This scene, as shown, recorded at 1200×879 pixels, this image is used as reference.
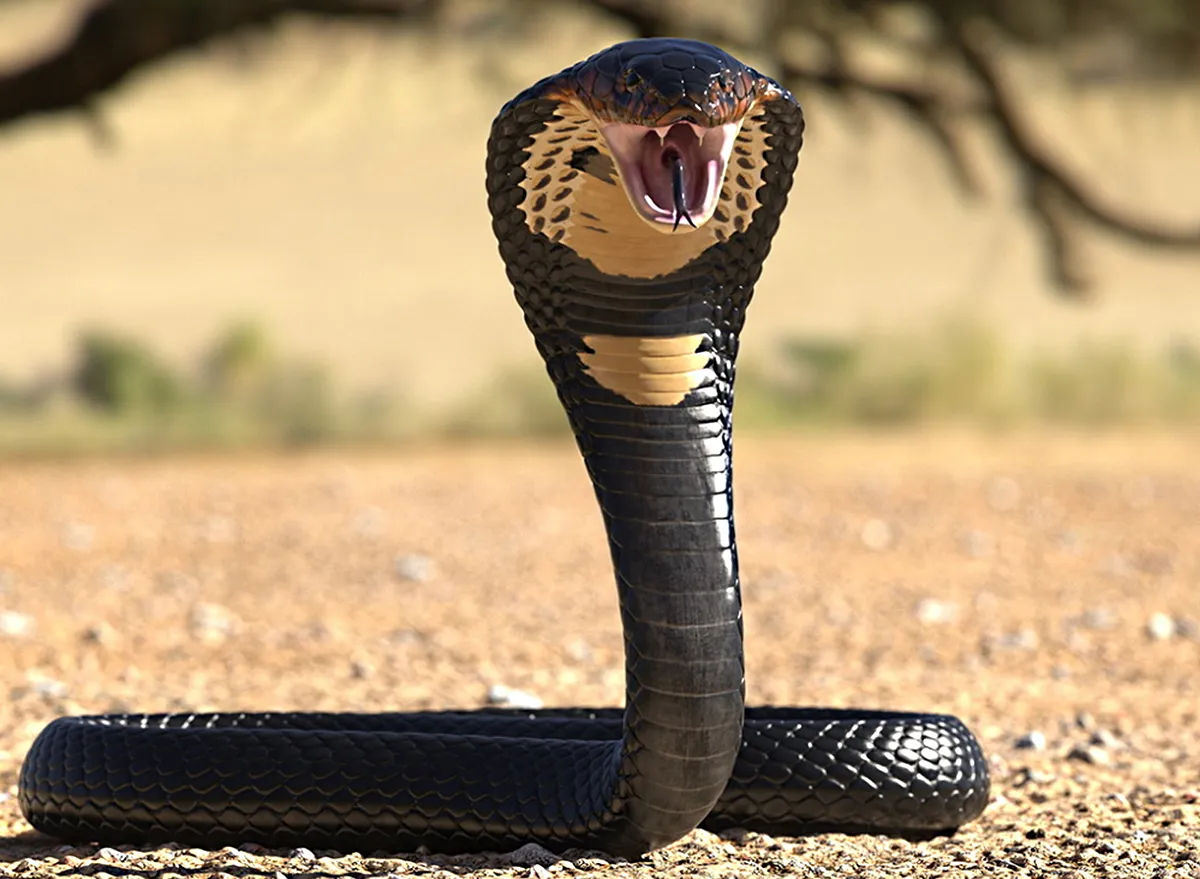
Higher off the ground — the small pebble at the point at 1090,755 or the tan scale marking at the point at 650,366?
the tan scale marking at the point at 650,366

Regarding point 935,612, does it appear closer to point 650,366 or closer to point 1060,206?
point 650,366

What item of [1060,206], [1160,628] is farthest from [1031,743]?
[1060,206]

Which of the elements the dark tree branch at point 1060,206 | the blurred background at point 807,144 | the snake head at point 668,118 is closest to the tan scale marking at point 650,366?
the snake head at point 668,118

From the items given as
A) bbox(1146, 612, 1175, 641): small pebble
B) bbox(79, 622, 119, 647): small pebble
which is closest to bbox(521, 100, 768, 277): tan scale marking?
bbox(79, 622, 119, 647): small pebble

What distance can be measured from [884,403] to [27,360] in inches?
602

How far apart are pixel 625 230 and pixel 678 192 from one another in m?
0.40

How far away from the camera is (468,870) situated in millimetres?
3811

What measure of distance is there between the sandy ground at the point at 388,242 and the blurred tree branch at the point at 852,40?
1.58 meters

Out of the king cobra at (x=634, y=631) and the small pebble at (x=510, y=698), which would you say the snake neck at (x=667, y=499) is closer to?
the king cobra at (x=634, y=631)

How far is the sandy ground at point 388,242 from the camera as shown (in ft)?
78.5

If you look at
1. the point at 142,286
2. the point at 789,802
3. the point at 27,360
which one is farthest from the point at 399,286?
the point at 789,802

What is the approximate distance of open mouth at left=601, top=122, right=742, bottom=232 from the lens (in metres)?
3.15

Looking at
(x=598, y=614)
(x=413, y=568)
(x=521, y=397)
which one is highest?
(x=598, y=614)

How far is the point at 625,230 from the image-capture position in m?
3.52
